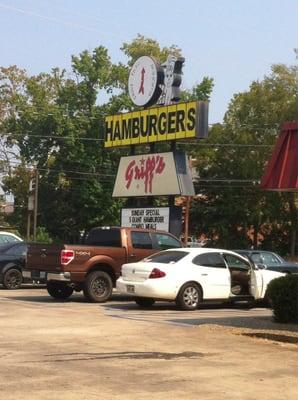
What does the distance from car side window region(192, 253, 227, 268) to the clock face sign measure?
36.6ft

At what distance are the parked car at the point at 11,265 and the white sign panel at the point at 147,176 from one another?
5.71 meters

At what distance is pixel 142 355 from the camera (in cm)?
1018

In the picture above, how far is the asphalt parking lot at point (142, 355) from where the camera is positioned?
7894mm

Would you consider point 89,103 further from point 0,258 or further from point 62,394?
point 62,394

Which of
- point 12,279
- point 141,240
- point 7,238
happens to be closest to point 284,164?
point 141,240

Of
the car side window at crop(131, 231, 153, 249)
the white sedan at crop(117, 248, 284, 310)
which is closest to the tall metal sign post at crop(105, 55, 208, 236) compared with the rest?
the car side window at crop(131, 231, 153, 249)

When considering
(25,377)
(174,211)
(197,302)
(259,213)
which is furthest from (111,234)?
(259,213)

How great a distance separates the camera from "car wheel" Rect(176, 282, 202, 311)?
17.0 m

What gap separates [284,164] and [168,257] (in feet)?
18.9

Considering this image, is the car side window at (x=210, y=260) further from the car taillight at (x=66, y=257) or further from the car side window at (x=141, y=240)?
the car taillight at (x=66, y=257)

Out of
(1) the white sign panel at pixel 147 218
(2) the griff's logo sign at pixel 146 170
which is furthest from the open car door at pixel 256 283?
(2) the griff's logo sign at pixel 146 170

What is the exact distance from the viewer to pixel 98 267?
18.6 meters

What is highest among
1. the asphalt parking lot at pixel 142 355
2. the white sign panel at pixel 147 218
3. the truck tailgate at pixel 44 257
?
the white sign panel at pixel 147 218

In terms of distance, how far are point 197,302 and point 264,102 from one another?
3986 centimetres
